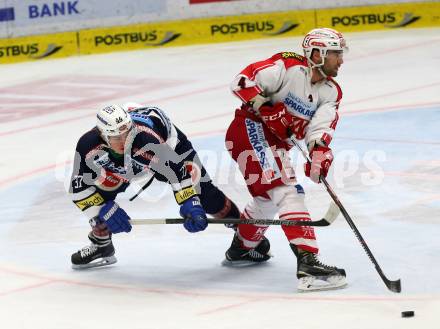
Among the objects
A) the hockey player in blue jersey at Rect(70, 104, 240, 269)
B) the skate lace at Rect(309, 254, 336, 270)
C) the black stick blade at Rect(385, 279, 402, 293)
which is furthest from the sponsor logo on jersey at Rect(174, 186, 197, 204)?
the black stick blade at Rect(385, 279, 402, 293)

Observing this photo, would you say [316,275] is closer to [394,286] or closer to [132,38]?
[394,286]

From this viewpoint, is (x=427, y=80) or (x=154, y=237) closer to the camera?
(x=154, y=237)

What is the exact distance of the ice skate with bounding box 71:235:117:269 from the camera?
759cm

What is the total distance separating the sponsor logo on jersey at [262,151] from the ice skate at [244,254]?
66 cm

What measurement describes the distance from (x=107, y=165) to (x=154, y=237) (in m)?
1.15

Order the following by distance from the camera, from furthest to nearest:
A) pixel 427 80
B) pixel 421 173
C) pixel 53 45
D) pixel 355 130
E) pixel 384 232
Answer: pixel 53 45, pixel 427 80, pixel 355 130, pixel 421 173, pixel 384 232

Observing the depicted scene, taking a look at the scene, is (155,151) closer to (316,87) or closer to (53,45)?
(316,87)

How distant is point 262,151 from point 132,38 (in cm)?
944

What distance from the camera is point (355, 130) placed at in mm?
11328

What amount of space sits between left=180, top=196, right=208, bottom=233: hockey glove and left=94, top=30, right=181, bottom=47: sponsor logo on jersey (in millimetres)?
9483

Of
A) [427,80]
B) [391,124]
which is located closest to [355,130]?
[391,124]

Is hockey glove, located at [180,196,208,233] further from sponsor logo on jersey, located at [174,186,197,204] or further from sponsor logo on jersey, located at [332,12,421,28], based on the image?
sponsor logo on jersey, located at [332,12,421,28]

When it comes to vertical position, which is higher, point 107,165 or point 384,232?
point 107,165

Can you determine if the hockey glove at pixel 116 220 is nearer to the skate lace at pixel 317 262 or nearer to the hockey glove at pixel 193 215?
the hockey glove at pixel 193 215
